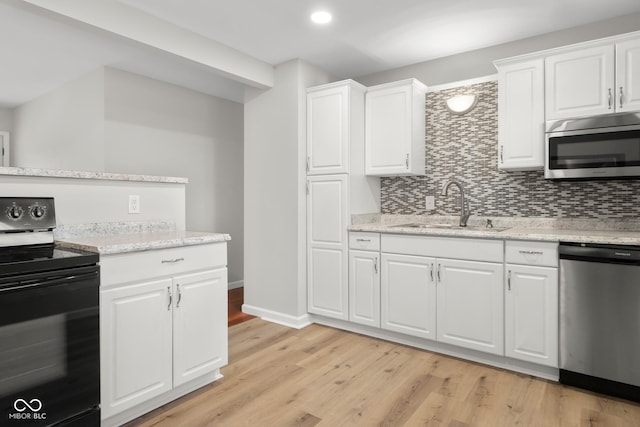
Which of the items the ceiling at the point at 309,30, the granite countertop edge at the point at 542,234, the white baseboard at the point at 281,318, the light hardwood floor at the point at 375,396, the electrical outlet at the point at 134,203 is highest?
the ceiling at the point at 309,30

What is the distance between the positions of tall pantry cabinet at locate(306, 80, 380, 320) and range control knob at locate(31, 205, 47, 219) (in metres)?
2.08

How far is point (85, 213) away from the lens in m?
2.17

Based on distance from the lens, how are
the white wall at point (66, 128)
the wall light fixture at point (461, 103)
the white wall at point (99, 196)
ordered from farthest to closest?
the white wall at point (66, 128) → the wall light fixture at point (461, 103) → the white wall at point (99, 196)

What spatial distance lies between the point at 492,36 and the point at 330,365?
2.80 m

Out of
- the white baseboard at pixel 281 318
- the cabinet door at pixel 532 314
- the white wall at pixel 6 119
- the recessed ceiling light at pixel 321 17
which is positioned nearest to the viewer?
the cabinet door at pixel 532 314

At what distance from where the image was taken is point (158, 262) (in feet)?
6.51

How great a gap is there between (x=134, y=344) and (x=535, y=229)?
2.78 meters

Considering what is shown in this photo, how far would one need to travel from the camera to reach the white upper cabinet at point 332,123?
3342 millimetres

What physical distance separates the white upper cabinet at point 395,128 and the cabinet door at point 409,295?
0.85 meters

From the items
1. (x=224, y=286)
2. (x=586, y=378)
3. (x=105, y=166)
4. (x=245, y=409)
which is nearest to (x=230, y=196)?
(x=105, y=166)

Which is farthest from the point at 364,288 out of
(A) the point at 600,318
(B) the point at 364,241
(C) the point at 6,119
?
(C) the point at 6,119

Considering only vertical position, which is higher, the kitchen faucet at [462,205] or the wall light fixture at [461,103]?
the wall light fixture at [461,103]

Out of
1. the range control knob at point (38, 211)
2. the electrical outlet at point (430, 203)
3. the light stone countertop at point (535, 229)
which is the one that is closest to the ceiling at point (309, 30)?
the range control knob at point (38, 211)

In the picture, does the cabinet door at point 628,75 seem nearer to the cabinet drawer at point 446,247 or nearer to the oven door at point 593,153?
the oven door at point 593,153
